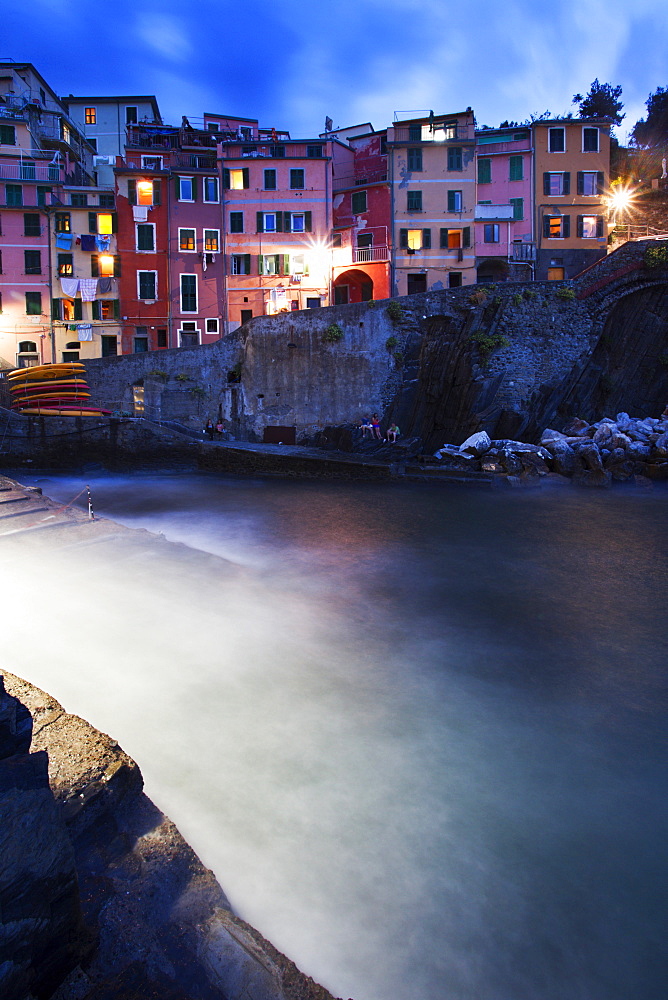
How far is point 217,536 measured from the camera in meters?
14.6

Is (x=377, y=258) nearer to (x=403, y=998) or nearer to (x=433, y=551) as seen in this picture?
(x=433, y=551)

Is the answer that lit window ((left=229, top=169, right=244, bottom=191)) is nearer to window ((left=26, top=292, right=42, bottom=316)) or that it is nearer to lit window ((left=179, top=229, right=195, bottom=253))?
lit window ((left=179, top=229, right=195, bottom=253))

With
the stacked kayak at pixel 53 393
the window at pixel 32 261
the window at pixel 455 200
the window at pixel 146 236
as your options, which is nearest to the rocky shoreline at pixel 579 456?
the stacked kayak at pixel 53 393

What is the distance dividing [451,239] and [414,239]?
1926 millimetres

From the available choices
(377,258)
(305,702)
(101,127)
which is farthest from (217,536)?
(101,127)

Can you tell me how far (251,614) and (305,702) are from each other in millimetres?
2781

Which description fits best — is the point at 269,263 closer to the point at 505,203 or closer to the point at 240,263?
the point at 240,263

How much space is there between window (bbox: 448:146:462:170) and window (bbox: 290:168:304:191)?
298 inches

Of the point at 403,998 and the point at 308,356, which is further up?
the point at 308,356

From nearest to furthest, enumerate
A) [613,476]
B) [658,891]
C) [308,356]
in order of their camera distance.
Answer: [658,891]
[613,476]
[308,356]

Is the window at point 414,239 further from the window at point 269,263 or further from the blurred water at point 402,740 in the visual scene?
the blurred water at point 402,740

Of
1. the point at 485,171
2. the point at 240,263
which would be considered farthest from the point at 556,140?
the point at 240,263

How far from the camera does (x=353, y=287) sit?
119 ft

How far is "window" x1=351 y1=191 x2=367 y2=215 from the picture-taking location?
34094 millimetres
